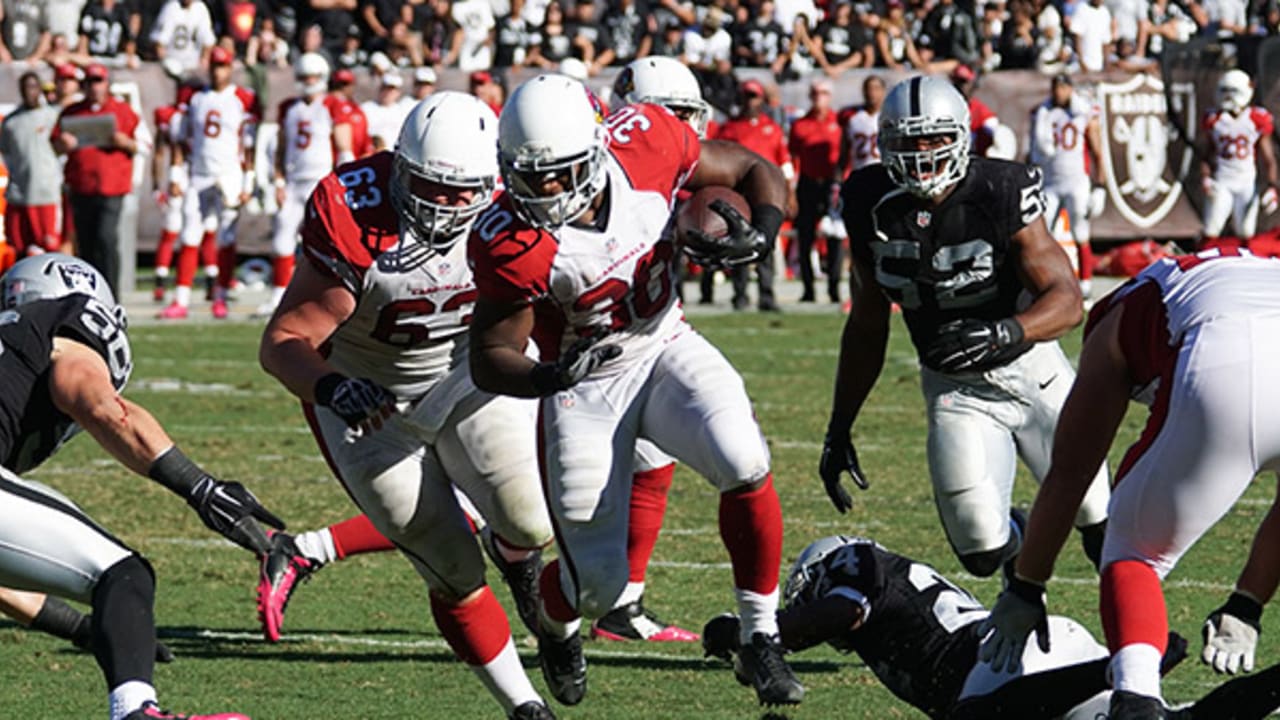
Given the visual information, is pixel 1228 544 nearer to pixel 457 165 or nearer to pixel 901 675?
pixel 901 675

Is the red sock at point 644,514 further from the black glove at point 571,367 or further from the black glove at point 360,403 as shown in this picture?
the black glove at point 360,403

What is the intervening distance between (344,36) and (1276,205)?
26.9 ft

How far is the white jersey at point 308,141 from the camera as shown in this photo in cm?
1482

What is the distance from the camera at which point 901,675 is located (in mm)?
5043

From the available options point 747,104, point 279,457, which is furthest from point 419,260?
point 747,104

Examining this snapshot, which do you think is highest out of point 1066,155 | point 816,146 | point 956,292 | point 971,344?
point 971,344

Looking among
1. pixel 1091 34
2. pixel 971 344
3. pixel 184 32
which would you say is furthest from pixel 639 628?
pixel 1091 34

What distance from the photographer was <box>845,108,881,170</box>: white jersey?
50.9 ft

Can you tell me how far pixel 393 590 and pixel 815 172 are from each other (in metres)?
9.23

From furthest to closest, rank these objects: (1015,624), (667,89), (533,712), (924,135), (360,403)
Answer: (667,89) < (924,135) < (533,712) < (360,403) < (1015,624)

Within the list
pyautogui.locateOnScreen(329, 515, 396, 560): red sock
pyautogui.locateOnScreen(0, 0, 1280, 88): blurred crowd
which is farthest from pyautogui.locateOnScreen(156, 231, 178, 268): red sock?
pyautogui.locateOnScreen(329, 515, 396, 560): red sock

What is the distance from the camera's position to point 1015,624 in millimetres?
4355

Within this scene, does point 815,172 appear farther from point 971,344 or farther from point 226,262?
point 971,344

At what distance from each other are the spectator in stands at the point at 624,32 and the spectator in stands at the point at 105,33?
402cm
